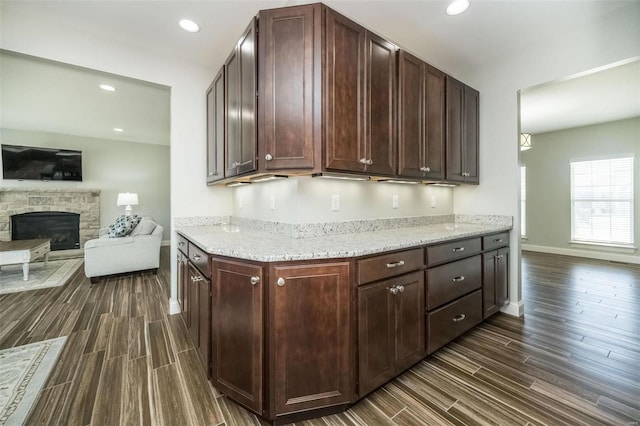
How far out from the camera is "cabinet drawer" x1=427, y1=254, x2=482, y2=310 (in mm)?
1975

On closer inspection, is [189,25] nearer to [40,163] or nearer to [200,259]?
[200,259]

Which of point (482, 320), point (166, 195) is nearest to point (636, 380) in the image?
point (482, 320)

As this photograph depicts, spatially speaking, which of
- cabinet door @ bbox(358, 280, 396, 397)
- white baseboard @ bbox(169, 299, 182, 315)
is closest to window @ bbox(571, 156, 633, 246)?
cabinet door @ bbox(358, 280, 396, 397)

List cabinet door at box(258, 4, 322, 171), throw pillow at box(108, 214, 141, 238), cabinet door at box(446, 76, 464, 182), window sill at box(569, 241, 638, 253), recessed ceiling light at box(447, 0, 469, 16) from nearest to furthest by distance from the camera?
1. cabinet door at box(258, 4, 322, 171)
2. recessed ceiling light at box(447, 0, 469, 16)
3. cabinet door at box(446, 76, 464, 182)
4. throw pillow at box(108, 214, 141, 238)
5. window sill at box(569, 241, 638, 253)

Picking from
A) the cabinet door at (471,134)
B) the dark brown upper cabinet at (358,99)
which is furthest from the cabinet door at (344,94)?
the cabinet door at (471,134)

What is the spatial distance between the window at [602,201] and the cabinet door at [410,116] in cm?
568

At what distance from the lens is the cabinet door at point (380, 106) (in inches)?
75.5

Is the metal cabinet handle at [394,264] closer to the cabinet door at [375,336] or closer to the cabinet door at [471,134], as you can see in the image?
the cabinet door at [375,336]

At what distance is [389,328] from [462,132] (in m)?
2.24

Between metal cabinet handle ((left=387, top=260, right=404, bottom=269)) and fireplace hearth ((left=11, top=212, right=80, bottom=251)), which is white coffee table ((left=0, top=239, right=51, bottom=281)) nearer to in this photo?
fireplace hearth ((left=11, top=212, right=80, bottom=251))

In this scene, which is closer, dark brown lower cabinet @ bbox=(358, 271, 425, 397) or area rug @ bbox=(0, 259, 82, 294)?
dark brown lower cabinet @ bbox=(358, 271, 425, 397)

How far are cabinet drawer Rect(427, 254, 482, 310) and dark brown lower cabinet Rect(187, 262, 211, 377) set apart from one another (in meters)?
1.55

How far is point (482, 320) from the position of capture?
98.3 inches

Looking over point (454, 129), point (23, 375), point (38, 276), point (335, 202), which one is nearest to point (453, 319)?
point (335, 202)
